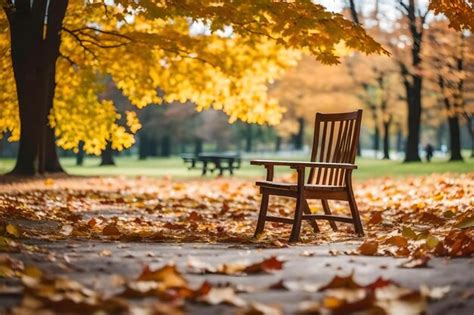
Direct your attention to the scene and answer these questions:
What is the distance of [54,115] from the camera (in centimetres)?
1734

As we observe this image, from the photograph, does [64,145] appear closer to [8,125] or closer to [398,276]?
[8,125]

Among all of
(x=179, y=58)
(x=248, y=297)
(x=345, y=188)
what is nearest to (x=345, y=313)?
(x=248, y=297)

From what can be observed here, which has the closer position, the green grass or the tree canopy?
the tree canopy

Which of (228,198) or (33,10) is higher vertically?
(33,10)

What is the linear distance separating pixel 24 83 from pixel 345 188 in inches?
396

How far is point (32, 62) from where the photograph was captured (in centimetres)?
1514

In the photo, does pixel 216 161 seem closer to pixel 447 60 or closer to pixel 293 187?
pixel 447 60

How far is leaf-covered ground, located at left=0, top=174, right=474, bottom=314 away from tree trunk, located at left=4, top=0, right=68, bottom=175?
22.4ft

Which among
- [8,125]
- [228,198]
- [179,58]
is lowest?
[228,198]

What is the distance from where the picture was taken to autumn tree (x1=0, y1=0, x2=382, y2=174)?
15227 mm

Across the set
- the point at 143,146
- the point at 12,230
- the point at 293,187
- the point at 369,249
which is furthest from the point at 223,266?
the point at 143,146

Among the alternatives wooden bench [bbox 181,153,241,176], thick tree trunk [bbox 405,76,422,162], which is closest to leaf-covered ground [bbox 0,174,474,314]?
wooden bench [bbox 181,153,241,176]

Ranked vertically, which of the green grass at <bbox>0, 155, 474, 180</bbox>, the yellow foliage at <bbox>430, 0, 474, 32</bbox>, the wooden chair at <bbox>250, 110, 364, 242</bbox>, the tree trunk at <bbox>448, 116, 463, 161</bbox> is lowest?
the green grass at <bbox>0, 155, 474, 180</bbox>

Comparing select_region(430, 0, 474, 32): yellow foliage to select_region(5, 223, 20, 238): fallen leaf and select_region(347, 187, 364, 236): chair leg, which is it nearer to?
select_region(347, 187, 364, 236): chair leg
